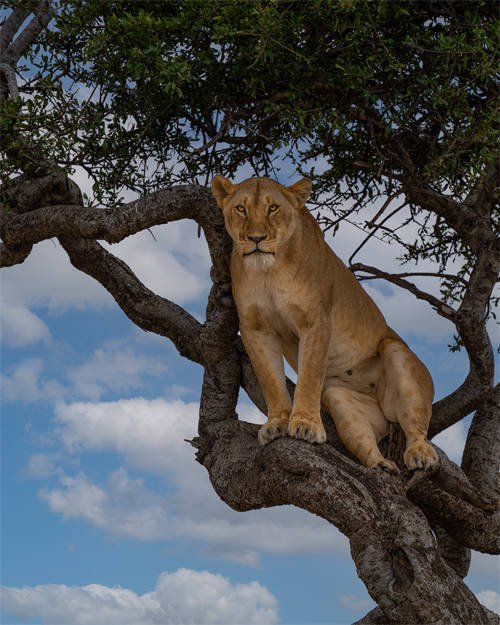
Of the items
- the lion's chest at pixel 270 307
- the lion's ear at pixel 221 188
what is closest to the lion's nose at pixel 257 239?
the lion's chest at pixel 270 307

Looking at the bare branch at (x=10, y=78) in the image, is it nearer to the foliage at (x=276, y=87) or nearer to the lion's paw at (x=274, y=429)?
the foliage at (x=276, y=87)

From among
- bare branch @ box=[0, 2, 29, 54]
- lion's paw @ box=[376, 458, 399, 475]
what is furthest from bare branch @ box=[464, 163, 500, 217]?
bare branch @ box=[0, 2, 29, 54]

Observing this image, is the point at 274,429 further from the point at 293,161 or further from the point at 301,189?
the point at 293,161

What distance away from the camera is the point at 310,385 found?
18.1ft

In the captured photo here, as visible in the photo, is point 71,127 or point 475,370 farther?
point 475,370

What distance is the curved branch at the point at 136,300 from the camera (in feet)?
24.3

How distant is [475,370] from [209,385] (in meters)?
2.73

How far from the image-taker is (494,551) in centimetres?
716

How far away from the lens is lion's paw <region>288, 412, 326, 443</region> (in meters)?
5.40

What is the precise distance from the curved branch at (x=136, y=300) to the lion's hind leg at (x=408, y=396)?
1.84 m

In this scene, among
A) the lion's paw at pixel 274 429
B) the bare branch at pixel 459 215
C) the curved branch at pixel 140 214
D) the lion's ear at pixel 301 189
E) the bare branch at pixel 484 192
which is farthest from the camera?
the bare branch at pixel 484 192

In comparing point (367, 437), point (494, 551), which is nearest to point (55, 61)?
point (367, 437)

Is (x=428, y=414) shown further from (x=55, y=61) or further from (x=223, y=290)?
(x=55, y=61)

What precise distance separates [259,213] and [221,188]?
506 mm
